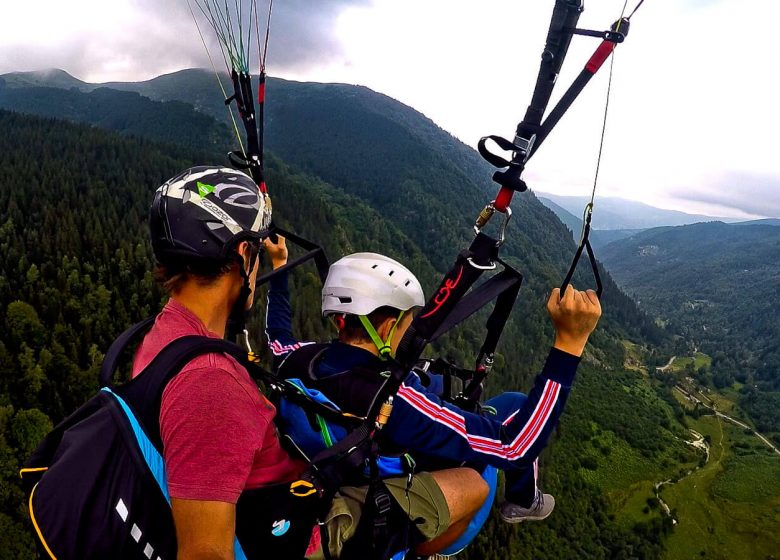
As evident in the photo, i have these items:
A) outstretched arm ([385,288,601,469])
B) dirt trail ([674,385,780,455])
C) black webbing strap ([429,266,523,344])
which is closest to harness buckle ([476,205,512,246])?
black webbing strap ([429,266,523,344])

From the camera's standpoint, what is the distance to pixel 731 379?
5733 inches

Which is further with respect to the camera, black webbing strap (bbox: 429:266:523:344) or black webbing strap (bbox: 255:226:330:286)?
black webbing strap (bbox: 255:226:330:286)

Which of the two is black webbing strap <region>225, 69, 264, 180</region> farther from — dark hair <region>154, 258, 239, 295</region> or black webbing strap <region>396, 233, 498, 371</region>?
black webbing strap <region>396, 233, 498, 371</region>

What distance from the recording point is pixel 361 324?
3.47 metres

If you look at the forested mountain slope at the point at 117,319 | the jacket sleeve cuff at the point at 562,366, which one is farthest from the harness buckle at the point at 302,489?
the forested mountain slope at the point at 117,319

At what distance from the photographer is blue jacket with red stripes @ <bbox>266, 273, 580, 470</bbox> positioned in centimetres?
287

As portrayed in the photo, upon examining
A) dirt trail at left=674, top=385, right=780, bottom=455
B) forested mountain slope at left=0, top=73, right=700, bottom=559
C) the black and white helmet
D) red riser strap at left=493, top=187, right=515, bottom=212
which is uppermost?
red riser strap at left=493, top=187, right=515, bottom=212

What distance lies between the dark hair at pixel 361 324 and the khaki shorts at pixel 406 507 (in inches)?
40.2

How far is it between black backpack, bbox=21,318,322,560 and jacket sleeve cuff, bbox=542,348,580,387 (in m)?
1.92

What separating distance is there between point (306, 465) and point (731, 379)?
7165 inches

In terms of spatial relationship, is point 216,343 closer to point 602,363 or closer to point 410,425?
point 410,425

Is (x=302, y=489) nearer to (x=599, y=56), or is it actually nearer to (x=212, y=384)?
(x=212, y=384)

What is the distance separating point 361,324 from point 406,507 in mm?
1280

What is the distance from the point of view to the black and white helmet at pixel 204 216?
260 centimetres
